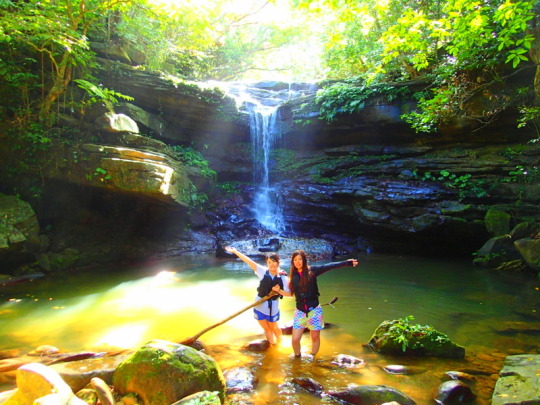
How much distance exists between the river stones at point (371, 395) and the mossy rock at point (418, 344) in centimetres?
123

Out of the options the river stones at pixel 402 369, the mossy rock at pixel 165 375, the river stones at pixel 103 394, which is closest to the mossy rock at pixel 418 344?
the river stones at pixel 402 369

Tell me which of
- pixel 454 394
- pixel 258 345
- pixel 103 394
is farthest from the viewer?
pixel 258 345

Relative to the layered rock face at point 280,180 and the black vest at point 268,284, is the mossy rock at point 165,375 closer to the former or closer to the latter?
the black vest at point 268,284

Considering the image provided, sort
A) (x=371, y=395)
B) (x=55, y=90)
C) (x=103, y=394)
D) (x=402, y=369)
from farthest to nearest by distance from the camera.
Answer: (x=55, y=90) < (x=402, y=369) < (x=371, y=395) < (x=103, y=394)

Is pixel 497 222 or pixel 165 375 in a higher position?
pixel 497 222

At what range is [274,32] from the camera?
23250mm

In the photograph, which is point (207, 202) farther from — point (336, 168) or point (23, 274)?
point (23, 274)

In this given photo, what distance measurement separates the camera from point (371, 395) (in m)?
3.31

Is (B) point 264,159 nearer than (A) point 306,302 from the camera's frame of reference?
No

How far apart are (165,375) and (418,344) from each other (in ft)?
Answer: 10.7

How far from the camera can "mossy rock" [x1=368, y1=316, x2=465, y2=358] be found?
445 centimetres

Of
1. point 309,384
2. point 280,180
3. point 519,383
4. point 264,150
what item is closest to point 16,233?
point 309,384

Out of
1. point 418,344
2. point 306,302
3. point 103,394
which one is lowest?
point 418,344

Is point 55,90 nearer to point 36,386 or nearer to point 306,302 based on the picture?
point 36,386
